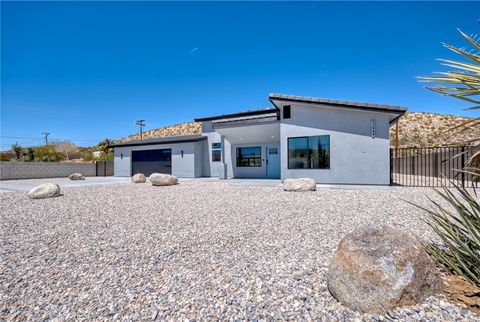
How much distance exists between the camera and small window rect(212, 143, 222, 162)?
64.7ft

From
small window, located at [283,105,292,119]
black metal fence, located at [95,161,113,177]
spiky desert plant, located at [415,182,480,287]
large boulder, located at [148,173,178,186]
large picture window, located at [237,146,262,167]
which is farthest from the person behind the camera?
black metal fence, located at [95,161,113,177]

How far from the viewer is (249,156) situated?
19000 mm

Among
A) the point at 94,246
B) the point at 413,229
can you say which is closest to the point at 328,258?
the point at 413,229

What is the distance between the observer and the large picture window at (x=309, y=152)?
41.8 ft

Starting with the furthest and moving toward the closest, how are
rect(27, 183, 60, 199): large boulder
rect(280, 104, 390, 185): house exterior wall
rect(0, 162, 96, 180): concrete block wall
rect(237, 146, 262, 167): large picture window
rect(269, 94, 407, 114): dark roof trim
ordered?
1. rect(0, 162, 96, 180): concrete block wall
2. rect(237, 146, 262, 167): large picture window
3. rect(280, 104, 390, 185): house exterior wall
4. rect(269, 94, 407, 114): dark roof trim
5. rect(27, 183, 60, 199): large boulder

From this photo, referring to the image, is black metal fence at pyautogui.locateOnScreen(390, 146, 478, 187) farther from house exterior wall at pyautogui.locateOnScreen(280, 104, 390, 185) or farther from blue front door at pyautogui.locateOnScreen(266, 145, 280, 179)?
blue front door at pyautogui.locateOnScreen(266, 145, 280, 179)

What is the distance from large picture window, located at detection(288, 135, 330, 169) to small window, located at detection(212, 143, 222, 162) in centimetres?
763

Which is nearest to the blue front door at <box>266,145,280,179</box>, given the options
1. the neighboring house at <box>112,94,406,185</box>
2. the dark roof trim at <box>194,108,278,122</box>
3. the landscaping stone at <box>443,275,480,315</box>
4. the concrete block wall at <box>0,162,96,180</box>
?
the neighboring house at <box>112,94,406,185</box>

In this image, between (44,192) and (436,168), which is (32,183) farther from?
(436,168)

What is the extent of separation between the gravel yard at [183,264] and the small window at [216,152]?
13.1 m

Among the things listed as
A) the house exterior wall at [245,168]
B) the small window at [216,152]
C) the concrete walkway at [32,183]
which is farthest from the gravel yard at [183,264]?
the small window at [216,152]

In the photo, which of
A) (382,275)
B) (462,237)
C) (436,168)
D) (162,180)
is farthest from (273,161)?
(382,275)

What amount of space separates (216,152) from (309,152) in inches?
358

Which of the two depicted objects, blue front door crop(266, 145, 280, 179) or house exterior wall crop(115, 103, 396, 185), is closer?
house exterior wall crop(115, 103, 396, 185)
